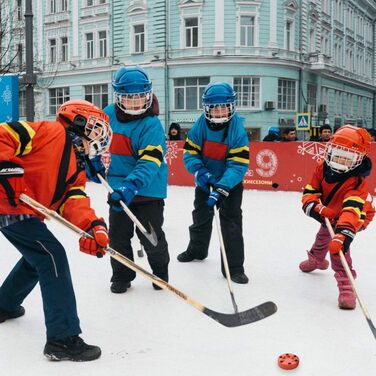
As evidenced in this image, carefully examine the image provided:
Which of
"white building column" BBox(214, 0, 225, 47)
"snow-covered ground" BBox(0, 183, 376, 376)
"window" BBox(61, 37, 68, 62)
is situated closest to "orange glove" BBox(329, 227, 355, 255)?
"snow-covered ground" BBox(0, 183, 376, 376)

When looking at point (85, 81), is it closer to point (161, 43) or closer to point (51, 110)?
point (51, 110)

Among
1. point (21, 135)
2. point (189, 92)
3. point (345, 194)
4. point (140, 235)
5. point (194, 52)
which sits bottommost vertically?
point (140, 235)

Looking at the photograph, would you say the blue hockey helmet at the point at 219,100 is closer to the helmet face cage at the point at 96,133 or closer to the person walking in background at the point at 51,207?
the helmet face cage at the point at 96,133

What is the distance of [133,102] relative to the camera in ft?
13.5

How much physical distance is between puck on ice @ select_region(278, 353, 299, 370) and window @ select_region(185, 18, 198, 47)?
952 inches

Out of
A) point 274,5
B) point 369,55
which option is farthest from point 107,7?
point 369,55

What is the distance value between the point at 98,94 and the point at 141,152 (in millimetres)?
25937

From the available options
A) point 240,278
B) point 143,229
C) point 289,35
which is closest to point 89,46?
point 289,35

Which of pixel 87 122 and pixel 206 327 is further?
pixel 206 327

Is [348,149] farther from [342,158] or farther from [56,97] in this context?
[56,97]

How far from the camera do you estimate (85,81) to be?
96.5 feet

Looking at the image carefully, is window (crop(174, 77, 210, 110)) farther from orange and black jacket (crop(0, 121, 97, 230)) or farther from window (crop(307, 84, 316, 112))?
orange and black jacket (crop(0, 121, 97, 230))

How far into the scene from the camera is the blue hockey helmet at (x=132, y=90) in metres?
4.05

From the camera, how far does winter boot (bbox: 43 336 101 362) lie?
3.02 meters
